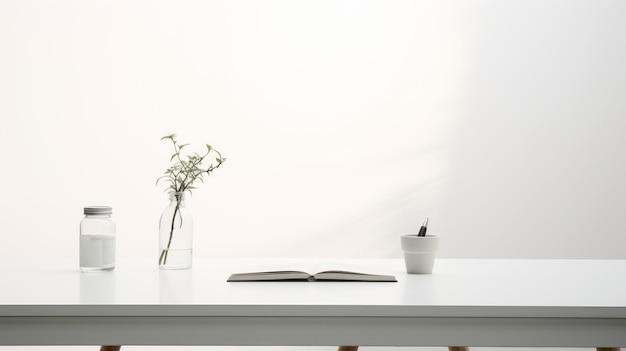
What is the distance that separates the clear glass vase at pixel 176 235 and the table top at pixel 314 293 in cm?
4

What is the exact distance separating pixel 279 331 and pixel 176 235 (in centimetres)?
52

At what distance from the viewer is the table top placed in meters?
1.13

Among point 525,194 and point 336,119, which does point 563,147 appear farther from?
point 336,119

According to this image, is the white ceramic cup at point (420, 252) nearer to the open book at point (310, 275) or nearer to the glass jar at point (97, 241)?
the open book at point (310, 275)

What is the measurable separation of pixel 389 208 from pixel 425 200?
0.20 metres

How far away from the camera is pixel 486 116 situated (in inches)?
164

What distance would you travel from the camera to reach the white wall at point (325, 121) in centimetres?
408

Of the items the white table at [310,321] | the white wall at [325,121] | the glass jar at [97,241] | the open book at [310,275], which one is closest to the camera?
the white table at [310,321]

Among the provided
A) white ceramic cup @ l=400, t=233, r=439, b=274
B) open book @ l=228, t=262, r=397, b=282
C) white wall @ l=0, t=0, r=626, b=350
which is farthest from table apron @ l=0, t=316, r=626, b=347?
white wall @ l=0, t=0, r=626, b=350

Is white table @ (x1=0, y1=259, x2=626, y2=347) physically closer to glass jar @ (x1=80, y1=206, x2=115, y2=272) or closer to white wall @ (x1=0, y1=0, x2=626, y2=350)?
glass jar @ (x1=80, y1=206, x2=115, y2=272)

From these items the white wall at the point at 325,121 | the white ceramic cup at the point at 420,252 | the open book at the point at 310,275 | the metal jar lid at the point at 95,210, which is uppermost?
the white wall at the point at 325,121

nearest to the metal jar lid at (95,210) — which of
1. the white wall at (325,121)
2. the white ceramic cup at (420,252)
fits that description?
the white ceramic cup at (420,252)

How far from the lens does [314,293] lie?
1271 millimetres

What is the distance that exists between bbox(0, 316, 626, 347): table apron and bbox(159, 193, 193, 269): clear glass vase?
0.47 m
